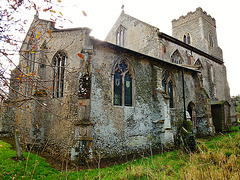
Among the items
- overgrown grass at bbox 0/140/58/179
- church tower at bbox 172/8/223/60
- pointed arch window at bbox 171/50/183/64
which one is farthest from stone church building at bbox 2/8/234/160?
church tower at bbox 172/8/223/60

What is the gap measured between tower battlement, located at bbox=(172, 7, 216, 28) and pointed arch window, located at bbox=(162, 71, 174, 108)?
19495mm

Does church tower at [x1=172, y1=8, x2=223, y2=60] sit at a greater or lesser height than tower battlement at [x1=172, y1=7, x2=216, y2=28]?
lesser

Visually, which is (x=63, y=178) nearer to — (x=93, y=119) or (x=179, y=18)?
(x=93, y=119)

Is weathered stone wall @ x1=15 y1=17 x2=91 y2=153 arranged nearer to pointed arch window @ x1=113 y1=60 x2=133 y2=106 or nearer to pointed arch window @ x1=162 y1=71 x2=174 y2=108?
pointed arch window @ x1=113 y1=60 x2=133 y2=106

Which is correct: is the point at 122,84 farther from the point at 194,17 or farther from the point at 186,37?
the point at 194,17

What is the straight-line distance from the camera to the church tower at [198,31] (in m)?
24.7

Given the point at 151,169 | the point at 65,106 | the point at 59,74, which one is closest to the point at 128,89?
the point at 65,106

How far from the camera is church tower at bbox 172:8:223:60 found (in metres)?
24.7

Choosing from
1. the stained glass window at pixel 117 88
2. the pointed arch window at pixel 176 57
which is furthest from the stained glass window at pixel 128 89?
the pointed arch window at pixel 176 57

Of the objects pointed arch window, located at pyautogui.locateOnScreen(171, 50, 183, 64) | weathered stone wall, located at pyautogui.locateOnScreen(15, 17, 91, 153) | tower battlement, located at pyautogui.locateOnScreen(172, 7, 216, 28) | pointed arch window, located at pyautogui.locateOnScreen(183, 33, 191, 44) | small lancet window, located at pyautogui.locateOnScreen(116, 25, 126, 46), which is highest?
tower battlement, located at pyautogui.locateOnScreen(172, 7, 216, 28)

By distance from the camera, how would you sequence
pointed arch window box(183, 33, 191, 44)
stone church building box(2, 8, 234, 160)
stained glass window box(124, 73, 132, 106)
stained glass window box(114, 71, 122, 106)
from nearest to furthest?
1. stone church building box(2, 8, 234, 160)
2. stained glass window box(114, 71, 122, 106)
3. stained glass window box(124, 73, 132, 106)
4. pointed arch window box(183, 33, 191, 44)

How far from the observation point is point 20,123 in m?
11.2

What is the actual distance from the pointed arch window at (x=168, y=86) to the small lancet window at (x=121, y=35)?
7881mm

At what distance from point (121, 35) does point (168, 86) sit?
9.36 m
